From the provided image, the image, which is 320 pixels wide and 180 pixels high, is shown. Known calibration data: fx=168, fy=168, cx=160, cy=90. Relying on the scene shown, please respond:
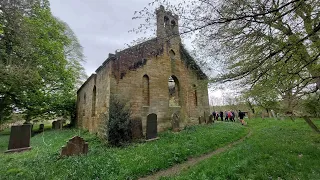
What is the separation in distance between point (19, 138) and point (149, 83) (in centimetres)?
751

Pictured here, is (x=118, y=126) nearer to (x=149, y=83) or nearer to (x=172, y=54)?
(x=149, y=83)

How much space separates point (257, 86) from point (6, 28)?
1107 centimetres

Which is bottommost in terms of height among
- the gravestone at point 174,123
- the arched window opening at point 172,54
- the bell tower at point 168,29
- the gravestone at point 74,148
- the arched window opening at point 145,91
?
the gravestone at point 74,148

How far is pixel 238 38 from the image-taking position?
479 centimetres

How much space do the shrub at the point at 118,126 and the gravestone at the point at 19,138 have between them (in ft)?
13.2

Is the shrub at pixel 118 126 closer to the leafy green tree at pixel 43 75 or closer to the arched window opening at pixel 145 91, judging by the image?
the arched window opening at pixel 145 91

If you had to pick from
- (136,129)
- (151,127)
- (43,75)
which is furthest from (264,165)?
(43,75)

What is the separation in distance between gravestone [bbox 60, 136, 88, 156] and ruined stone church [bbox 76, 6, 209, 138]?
100 inches

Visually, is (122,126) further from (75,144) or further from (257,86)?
(257,86)

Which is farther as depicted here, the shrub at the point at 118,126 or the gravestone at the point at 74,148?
the shrub at the point at 118,126

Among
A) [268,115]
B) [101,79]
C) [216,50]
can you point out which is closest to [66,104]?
[101,79]

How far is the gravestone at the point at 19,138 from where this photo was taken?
804 cm

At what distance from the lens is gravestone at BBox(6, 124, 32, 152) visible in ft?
26.4

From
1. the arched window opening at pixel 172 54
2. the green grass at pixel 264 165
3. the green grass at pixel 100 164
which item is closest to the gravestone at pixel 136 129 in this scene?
the green grass at pixel 100 164
